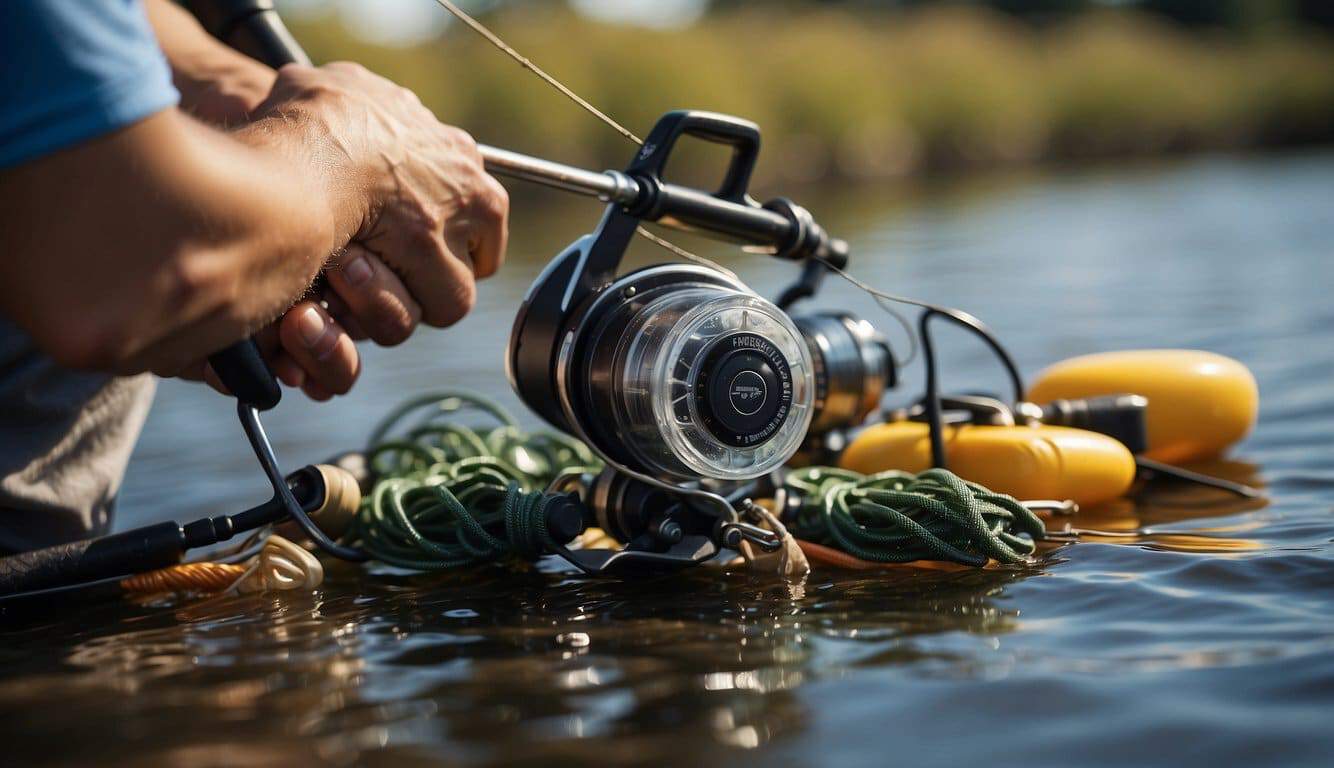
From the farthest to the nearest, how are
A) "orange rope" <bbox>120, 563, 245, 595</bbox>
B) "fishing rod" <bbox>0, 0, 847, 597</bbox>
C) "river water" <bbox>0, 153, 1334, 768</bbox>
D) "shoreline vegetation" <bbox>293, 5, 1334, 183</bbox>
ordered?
1. "shoreline vegetation" <bbox>293, 5, 1334, 183</bbox>
2. "orange rope" <bbox>120, 563, 245, 595</bbox>
3. "fishing rod" <bbox>0, 0, 847, 597</bbox>
4. "river water" <bbox>0, 153, 1334, 768</bbox>

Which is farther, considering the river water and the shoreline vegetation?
the shoreline vegetation

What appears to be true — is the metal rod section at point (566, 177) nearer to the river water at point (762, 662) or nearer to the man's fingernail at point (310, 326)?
the man's fingernail at point (310, 326)

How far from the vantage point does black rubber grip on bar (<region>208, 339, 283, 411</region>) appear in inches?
87.1

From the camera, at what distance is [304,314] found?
2.41 m

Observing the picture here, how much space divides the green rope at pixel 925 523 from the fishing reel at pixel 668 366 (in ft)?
0.57

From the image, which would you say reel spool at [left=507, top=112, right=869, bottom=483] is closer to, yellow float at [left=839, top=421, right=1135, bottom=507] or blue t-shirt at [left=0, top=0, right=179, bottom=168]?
yellow float at [left=839, top=421, right=1135, bottom=507]

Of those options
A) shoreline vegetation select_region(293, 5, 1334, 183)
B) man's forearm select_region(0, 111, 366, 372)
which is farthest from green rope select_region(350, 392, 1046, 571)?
shoreline vegetation select_region(293, 5, 1334, 183)

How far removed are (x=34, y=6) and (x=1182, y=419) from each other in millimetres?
2740

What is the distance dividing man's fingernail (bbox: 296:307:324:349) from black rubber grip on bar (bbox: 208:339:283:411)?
15 centimetres

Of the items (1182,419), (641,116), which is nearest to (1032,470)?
(1182,419)

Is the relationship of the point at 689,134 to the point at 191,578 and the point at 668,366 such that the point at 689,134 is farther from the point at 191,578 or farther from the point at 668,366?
the point at 191,578

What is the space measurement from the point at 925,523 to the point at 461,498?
0.91 m

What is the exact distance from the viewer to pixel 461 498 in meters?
2.71

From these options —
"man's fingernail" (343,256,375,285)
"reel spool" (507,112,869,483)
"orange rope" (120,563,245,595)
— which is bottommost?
"orange rope" (120,563,245,595)
